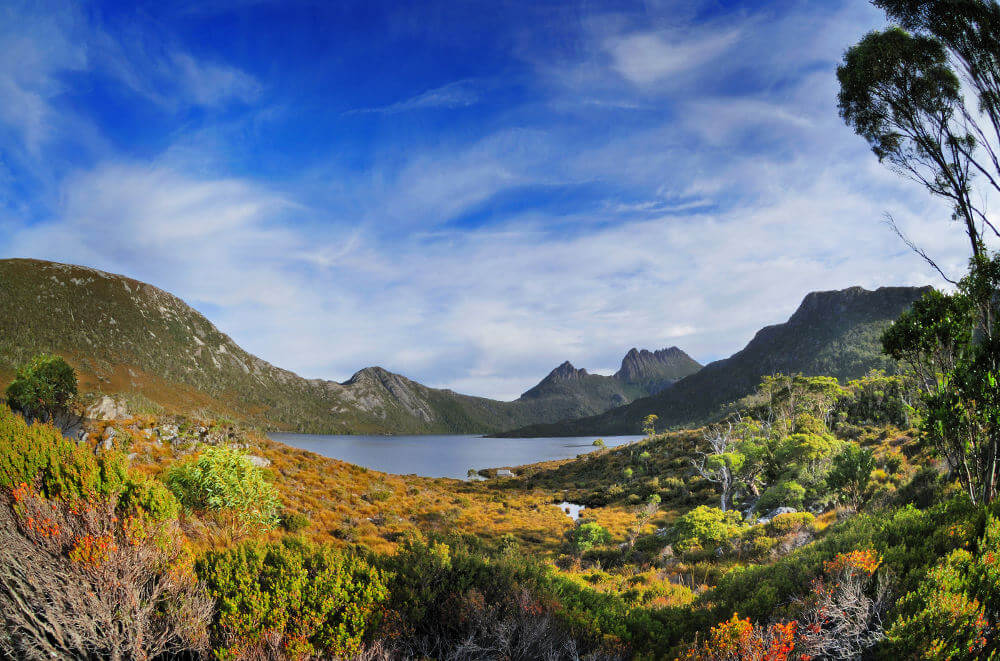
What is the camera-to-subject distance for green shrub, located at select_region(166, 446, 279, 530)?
9.74 m

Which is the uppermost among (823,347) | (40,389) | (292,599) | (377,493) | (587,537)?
(823,347)

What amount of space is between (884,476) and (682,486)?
17.0m

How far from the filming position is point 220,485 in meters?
9.79

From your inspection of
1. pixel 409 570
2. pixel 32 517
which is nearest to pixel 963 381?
pixel 409 570

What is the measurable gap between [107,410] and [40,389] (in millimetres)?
2782

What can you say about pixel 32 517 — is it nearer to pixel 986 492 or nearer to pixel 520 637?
pixel 520 637

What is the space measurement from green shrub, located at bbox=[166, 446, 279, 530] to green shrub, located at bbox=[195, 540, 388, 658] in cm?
541

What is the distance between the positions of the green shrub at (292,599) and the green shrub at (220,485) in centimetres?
541

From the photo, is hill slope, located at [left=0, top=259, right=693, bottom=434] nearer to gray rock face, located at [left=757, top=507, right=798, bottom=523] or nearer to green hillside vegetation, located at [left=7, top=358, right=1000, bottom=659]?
green hillside vegetation, located at [left=7, top=358, right=1000, bottom=659]

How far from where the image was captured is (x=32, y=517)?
460cm

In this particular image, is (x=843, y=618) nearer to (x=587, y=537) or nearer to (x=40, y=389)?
(x=587, y=537)

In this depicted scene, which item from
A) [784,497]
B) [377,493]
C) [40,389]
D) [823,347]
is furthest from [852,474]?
[823,347]

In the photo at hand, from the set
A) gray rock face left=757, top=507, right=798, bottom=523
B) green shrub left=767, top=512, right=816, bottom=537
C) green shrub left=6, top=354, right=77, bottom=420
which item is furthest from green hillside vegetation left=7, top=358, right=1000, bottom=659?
green shrub left=6, top=354, right=77, bottom=420

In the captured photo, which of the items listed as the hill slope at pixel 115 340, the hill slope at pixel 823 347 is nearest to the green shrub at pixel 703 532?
the hill slope at pixel 115 340
